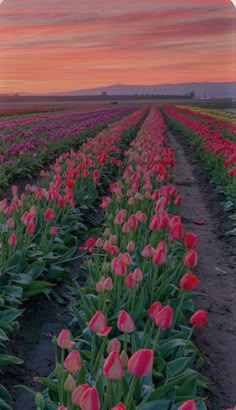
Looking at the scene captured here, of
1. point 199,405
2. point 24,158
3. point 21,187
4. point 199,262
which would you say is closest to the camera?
point 199,405

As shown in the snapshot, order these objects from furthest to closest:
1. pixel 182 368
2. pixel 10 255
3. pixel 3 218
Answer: pixel 3 218
pixel 10 255
pixel 182 368

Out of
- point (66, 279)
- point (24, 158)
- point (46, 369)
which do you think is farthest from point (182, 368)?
point (24, 158)

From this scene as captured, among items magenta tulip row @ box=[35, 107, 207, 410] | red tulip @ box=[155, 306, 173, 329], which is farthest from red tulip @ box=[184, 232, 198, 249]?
red tulip @ box=[155, 306, 173, 329]

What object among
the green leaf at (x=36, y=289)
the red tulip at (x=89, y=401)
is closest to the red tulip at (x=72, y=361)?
the red tulip at (x=89, y=401)

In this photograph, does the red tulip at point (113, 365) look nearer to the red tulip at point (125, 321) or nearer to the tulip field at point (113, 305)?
the tulip field at point (113, 305)

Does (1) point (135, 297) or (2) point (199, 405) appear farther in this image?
(1) point (135, 297)

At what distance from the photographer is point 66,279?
15.0ft

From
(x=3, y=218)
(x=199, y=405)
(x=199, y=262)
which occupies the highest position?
(x=3, y=218)

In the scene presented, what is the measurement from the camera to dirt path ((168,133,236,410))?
321cm

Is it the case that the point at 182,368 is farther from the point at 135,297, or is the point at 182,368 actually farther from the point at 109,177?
the point at 109,177

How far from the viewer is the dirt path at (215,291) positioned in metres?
3.21

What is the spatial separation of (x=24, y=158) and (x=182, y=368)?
772 cm

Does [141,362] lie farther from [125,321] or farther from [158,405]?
[158,405]

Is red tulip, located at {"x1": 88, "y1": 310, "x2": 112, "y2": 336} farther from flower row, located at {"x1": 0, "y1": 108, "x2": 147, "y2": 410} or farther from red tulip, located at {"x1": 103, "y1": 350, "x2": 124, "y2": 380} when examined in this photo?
flower row, located at {"x1": 0, "y1": 108, "x2": 147, "y2": 410}
